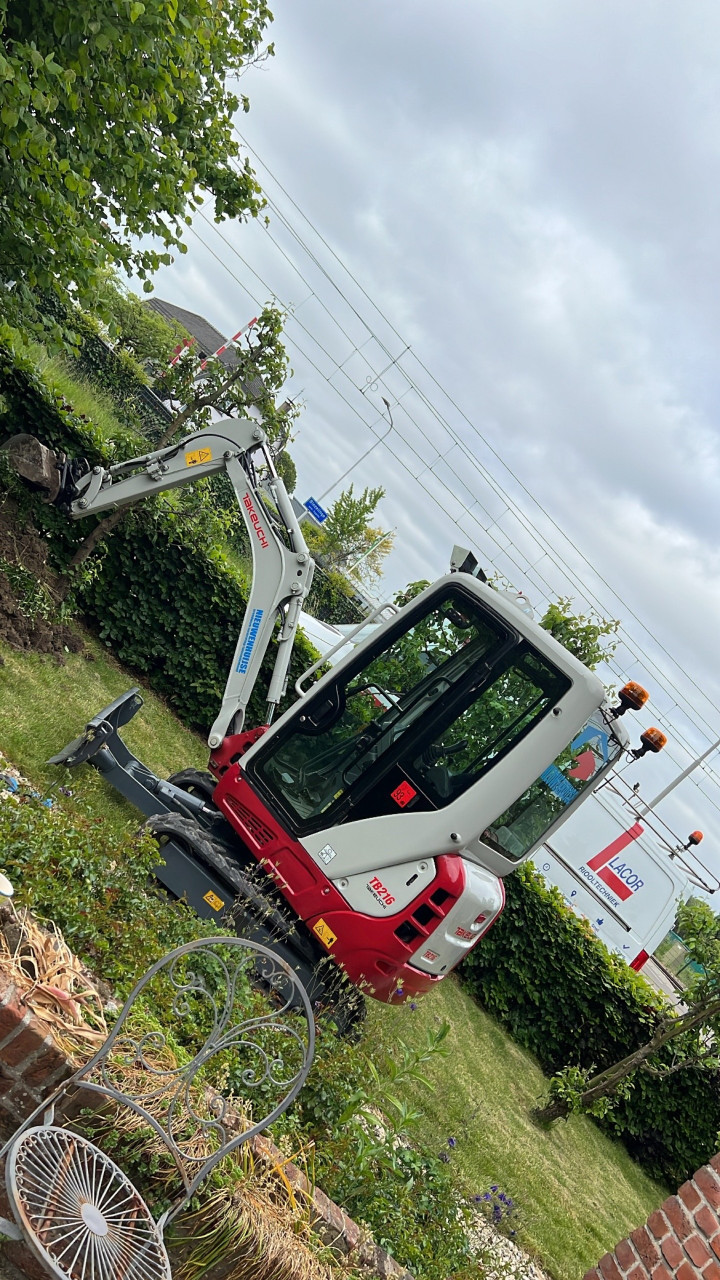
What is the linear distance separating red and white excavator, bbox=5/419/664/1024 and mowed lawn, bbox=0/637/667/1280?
1.66ft

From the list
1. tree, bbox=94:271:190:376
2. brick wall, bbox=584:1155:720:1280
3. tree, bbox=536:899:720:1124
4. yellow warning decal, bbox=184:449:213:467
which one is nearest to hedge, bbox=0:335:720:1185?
tree, bbox=536:899:720:1124

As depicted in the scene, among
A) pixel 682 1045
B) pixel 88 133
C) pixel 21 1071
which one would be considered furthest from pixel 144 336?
pixel 21 1071

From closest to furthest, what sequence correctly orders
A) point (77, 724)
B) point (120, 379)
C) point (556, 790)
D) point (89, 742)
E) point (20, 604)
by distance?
1. point (556, 790)
2. point (89, 742)
3. point (77, 724)
4. point (20, 604)
5. point (120, 379)

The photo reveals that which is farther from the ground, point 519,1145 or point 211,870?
point 211,870

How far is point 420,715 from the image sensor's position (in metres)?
5.93

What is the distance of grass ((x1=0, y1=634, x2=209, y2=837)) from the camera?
6.54m

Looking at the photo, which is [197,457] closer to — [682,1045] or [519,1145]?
Result: [519,1145]

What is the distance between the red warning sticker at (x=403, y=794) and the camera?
19.2 ft

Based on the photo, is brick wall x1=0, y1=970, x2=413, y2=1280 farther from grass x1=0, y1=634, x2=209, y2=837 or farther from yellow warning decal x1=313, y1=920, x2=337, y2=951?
yellow warning decal x1=313, y1=920, x2=337, y2=951

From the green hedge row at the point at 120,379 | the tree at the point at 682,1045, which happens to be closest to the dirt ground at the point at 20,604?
the tree at the point at 682,1045

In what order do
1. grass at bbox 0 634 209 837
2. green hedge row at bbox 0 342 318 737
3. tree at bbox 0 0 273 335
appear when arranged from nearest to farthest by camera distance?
tree at bbox 0 0 273 335 → grass at bbox 0 634 209 837 → green hedge row at bbox 0 342 318 737

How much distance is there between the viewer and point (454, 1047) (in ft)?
27.6

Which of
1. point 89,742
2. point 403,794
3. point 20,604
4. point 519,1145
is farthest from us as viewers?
point 20,604

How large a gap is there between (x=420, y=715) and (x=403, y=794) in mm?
544
